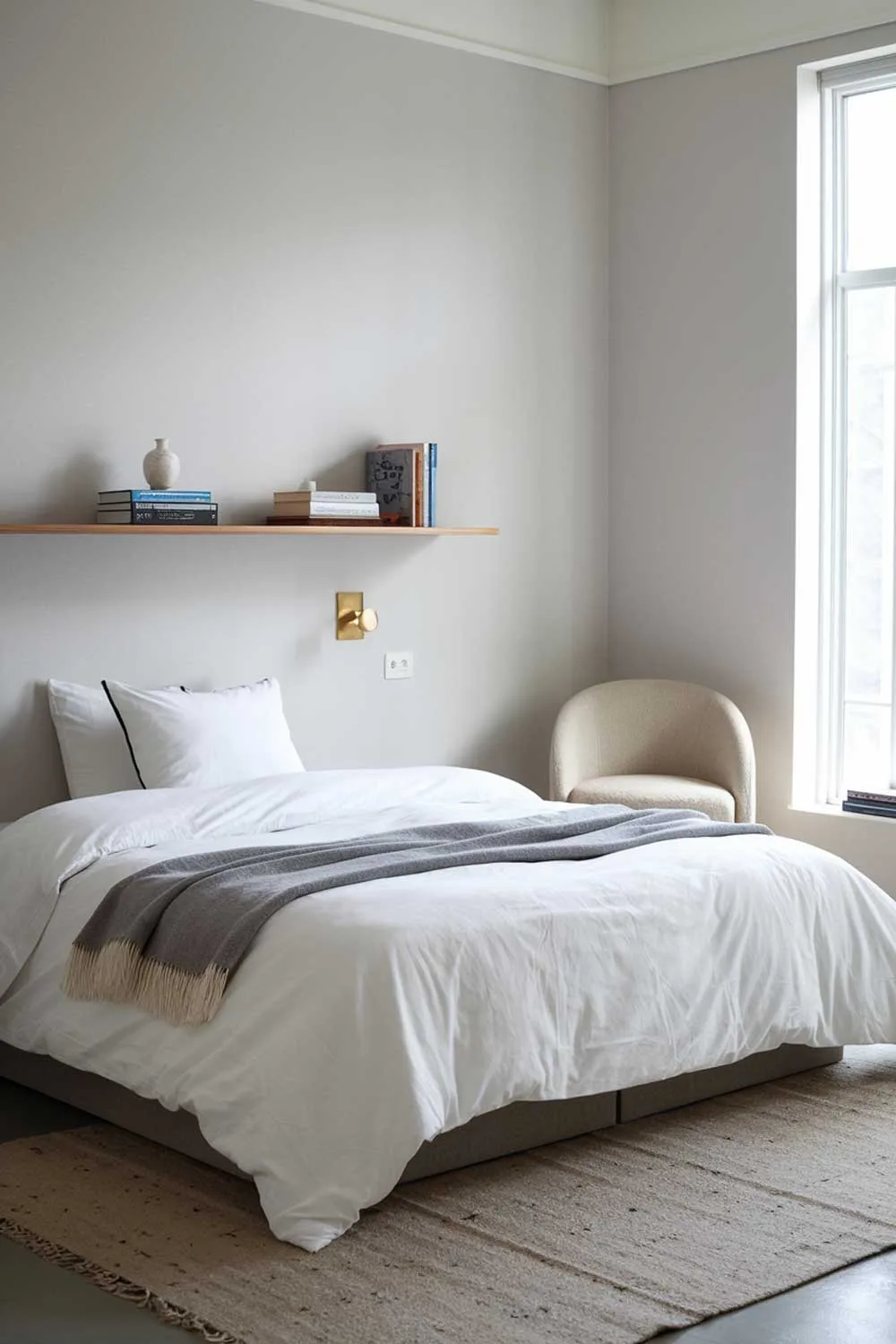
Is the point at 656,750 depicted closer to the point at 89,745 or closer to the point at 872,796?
the point at 872,796

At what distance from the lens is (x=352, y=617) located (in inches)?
209

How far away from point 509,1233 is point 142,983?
910 millimetres

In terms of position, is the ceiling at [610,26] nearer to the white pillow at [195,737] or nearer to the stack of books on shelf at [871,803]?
the white pillow at [195,737]

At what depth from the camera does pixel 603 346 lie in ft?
20.0

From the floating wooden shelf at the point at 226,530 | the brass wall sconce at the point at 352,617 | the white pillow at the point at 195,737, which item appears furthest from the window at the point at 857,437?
the white pillow at the point at 195,737

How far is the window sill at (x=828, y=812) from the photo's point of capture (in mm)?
5389

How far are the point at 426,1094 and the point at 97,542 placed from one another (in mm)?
2150

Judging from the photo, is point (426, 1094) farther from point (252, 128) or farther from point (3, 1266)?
point (252, 128)

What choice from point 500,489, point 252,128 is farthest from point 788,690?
point 252,128

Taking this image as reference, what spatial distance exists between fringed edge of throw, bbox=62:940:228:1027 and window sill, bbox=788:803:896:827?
9.06 feet

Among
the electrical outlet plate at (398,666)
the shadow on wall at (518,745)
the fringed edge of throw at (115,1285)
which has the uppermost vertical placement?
the electrical outlet plate at (398,666)

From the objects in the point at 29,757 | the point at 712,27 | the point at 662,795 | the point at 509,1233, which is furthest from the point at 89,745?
the point at 712,27

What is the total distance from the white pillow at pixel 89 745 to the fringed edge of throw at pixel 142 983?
91cm

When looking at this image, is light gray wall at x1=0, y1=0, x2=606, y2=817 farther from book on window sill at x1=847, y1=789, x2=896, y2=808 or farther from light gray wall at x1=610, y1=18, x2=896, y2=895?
book on window sill at x1=847, y1=789, x2=896, y2=808
